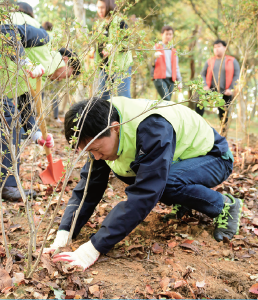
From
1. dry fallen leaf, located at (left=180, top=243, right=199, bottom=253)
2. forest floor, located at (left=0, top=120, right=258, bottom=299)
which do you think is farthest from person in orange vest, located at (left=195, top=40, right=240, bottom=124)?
dry fallen leaf, located at (left=180, top=243, right=199, bottom=253)

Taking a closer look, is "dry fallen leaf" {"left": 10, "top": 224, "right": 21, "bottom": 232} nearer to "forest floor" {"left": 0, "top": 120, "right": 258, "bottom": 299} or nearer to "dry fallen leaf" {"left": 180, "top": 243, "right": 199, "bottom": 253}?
"forest floor" {"left": 0, "top": 120, "right": 258, "bottom": 299}

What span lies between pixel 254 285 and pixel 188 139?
1.04 meters

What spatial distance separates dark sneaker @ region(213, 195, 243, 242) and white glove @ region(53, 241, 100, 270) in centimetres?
104

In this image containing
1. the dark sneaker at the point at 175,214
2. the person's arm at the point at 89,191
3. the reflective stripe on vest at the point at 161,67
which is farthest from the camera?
the reflective stripe on vest at the point at 161,67

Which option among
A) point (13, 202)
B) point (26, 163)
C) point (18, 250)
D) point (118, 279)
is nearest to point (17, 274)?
point (18, 250)

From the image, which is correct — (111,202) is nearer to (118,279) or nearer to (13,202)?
(13,202)

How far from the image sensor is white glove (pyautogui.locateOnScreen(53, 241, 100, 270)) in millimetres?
1685

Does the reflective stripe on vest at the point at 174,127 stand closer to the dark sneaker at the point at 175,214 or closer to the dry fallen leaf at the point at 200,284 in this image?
the dark sneaker at the point at 175,214

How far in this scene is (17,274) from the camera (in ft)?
4.93

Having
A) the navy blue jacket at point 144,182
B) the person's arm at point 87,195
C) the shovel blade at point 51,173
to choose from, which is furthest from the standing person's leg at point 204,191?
the shovel blade at point 51,173

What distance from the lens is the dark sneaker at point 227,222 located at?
222 cm

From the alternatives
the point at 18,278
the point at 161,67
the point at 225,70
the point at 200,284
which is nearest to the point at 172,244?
the point at 200,284

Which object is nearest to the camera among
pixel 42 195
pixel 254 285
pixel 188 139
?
pixel 254 285

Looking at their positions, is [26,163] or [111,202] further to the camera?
[26,163]
